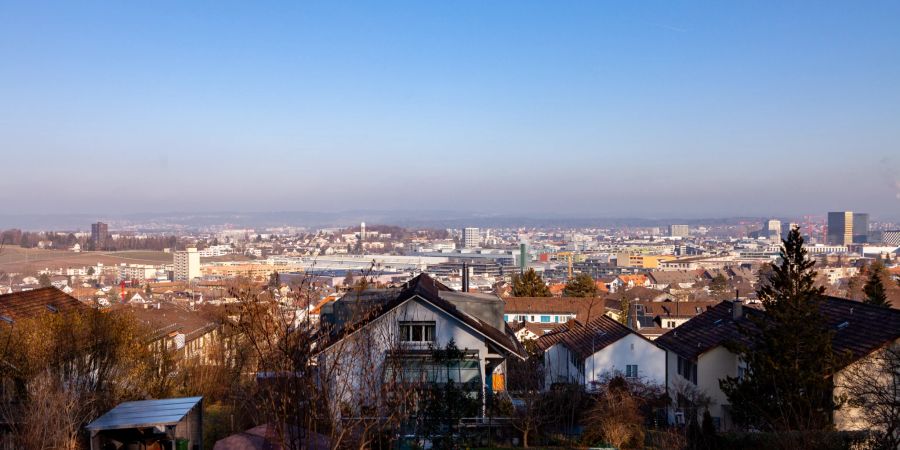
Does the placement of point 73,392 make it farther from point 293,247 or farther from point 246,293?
point 293,247

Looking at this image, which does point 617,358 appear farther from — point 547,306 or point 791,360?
point 547,306

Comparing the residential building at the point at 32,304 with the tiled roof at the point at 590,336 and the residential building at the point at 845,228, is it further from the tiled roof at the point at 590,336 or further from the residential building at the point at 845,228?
the residential building at the point at 845,228

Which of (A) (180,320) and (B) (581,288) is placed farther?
(B) (581,288)

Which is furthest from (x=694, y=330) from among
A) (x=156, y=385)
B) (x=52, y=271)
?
(x=52, y=271)

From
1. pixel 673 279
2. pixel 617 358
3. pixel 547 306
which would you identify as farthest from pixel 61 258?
pixel 617 358

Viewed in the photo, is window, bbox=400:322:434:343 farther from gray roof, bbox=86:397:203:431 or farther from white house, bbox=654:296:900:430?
white house, bbox=654:296:900:430

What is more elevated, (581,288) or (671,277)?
(581,288)
